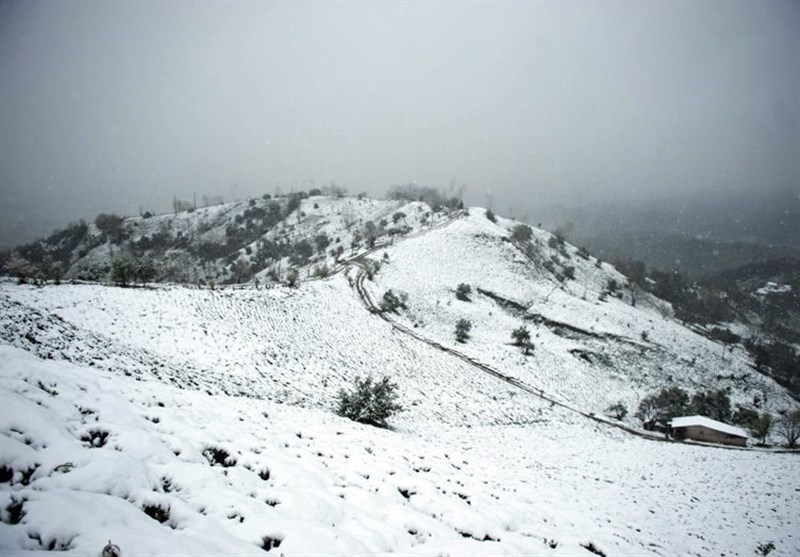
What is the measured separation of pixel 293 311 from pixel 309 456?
23.9 meters

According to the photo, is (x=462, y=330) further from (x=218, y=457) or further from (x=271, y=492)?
(x=271, y=492)

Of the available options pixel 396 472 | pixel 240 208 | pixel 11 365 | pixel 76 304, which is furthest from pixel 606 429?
pixel 240 208

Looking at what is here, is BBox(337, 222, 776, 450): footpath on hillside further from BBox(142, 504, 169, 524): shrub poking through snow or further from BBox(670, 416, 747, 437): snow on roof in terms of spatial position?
BBox(142, 504, 169, 524): shrub poking through snow

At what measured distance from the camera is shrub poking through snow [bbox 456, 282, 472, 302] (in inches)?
2107

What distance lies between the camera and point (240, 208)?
11694cm

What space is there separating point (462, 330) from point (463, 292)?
12.7 meters

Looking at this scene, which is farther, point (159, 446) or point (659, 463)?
point (659, 463)

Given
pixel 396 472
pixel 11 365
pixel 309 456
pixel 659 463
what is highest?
pixel 11 365

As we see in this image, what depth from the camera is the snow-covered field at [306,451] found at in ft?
15.5

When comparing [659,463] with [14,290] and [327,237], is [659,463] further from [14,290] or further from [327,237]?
[327,237]

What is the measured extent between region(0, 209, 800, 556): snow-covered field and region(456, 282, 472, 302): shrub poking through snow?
14493mm

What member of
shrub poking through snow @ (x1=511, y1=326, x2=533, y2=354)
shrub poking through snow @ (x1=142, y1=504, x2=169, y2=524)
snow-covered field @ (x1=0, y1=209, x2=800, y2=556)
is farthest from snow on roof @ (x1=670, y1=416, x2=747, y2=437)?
shrub poking through snow @ (x1=142, y1=504, x2=169, y2=524)

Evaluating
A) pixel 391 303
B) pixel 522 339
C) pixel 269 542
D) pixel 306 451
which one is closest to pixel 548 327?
pixel 522 339

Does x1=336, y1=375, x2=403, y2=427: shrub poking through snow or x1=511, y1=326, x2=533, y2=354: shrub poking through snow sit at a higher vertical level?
x1=336, y1=375, x2=403, y2=427: shrub poking through snow
